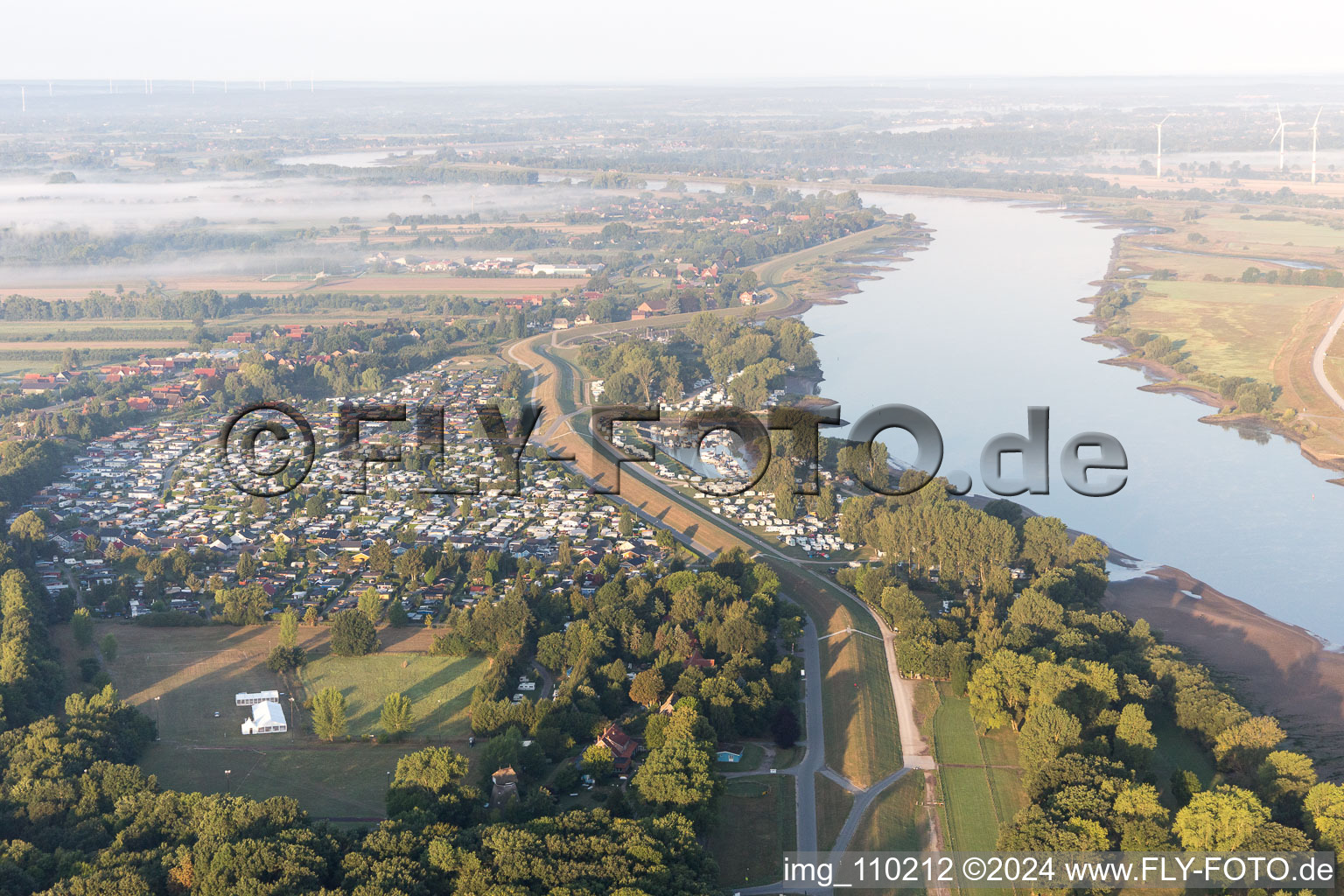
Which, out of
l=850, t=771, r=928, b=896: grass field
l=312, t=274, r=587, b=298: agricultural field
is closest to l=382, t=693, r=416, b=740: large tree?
l=850, t=771, r=928, b=896: grass field

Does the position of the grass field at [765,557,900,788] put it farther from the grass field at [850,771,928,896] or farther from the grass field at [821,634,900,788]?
the grass field at [850,771,928,896]

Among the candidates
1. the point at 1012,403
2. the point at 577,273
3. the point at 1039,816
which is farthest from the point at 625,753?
the point at 577,273

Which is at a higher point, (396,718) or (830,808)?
(396,718)

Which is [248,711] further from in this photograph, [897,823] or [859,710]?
[897,823]

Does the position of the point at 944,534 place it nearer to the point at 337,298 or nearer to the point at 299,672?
the point at 299,672

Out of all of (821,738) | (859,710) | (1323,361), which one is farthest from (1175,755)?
(1323,361)

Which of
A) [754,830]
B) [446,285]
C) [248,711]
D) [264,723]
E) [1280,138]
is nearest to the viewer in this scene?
[754,830]

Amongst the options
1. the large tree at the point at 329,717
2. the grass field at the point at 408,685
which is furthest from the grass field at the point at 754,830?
the large tree at the point at 329,717
